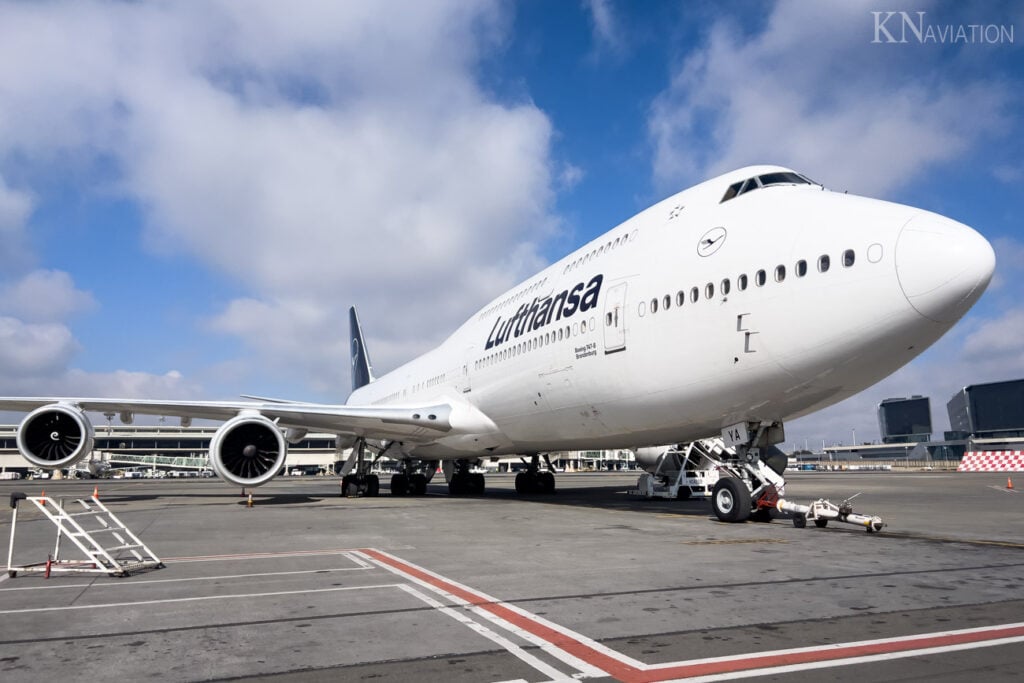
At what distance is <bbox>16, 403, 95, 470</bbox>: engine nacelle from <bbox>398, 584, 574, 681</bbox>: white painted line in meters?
16.3

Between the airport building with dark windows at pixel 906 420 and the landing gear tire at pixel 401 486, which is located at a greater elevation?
the airport building with dark windows at pixel 906 420

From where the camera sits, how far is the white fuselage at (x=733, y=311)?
934 centimetres

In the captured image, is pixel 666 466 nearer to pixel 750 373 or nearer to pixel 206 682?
pixel 750 373

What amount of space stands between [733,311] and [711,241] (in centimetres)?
150

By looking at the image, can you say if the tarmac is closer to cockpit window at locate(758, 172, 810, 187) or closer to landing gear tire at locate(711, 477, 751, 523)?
landing gear tire at locate(711, 477, 751, 523)

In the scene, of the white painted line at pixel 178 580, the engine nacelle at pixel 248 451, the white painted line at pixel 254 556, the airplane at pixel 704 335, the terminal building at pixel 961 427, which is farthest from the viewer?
the terminal building at pixel 961 427

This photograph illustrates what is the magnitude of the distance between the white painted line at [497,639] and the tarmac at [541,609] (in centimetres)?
2

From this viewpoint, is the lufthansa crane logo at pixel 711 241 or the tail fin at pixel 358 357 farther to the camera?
the tail fin at pixel 358 357

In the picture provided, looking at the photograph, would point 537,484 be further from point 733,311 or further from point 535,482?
point 733,311

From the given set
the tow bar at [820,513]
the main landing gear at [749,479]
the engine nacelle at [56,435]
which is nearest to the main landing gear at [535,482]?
the main landing gear at [749,479]

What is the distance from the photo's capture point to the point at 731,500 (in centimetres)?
1152

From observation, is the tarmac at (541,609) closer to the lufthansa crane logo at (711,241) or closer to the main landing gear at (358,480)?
the lufthansa crane logo at (711,241)

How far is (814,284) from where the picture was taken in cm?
995

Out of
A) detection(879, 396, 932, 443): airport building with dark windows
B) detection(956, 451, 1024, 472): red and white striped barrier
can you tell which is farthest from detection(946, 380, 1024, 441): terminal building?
detection(956, 451, 1024, 472): red and white striped barrier
